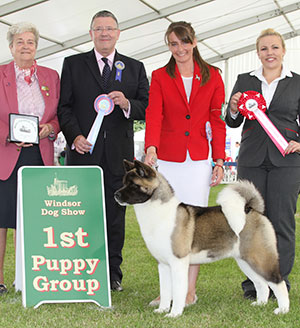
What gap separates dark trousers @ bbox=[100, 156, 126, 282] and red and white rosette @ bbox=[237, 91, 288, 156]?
3.94ft

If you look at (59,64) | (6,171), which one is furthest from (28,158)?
(59,64)

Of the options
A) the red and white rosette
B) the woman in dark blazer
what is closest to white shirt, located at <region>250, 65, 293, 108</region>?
the woman in dark blazer

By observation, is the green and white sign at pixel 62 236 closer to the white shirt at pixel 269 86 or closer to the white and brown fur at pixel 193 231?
the white and brown fur at pixel 193 231

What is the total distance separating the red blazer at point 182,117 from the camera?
353 cm

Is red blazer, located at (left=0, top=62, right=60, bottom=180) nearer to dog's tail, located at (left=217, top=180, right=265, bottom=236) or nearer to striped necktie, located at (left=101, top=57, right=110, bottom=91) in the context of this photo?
striped necktie, located at (left=101, top=57, right=110, bottom=91)

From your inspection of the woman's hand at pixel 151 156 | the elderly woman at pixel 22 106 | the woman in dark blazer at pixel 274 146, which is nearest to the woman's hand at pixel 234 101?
the woman in dark blazer at pixel 274 146

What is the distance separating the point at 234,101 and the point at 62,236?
1.71 meters

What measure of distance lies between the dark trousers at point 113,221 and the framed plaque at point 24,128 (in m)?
0.68

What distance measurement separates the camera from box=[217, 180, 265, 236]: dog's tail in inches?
127

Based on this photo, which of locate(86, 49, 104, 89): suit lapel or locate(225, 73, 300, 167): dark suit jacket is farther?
locate(86, 49, 104, 89): suit lapel

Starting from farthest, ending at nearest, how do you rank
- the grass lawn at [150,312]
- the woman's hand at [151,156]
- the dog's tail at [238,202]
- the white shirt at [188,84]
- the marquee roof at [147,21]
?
the marquee roof at [147,21] → the white shirt at [188,84] → the woman's hand at [151,156] → the dog's tail at [238,202] → the grass lawn at [150,312]

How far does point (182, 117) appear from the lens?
3553 millimetres

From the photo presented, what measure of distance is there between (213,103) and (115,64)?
3.14 feet

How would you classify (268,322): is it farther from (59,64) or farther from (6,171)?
(59,64)
